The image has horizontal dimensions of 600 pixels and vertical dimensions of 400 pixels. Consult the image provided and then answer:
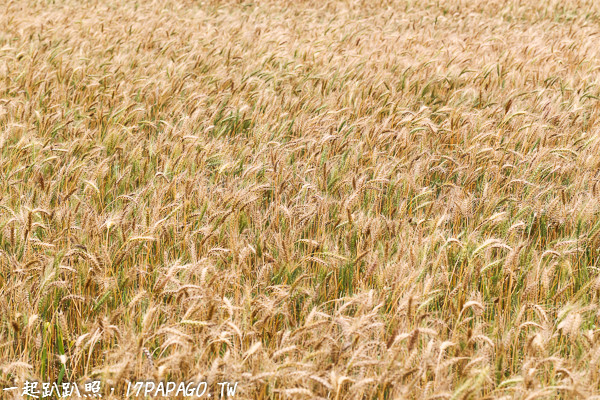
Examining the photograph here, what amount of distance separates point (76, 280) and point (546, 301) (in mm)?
1646

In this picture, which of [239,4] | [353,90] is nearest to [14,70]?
[353,90]

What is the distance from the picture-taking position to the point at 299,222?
7.80 feet

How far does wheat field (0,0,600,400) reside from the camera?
158 centimetres

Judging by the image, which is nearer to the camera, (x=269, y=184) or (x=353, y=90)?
(x=269, y=184)

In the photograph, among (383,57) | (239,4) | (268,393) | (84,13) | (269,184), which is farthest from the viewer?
(239,4)

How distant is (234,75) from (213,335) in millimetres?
3631

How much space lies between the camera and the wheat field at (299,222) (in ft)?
5.17

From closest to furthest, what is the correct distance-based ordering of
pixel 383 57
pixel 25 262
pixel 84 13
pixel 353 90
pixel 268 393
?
pixel 268 393 → pixel 25 262 → pixel 353 90 → pixel 383 57 → pixel 84 13

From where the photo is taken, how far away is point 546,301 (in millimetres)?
1993

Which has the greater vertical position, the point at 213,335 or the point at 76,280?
the point at 213,335

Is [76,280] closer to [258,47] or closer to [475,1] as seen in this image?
[258,47]

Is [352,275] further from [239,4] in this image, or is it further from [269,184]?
[239,4]

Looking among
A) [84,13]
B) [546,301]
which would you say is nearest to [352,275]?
[546,301]

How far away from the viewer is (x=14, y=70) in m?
4.67
